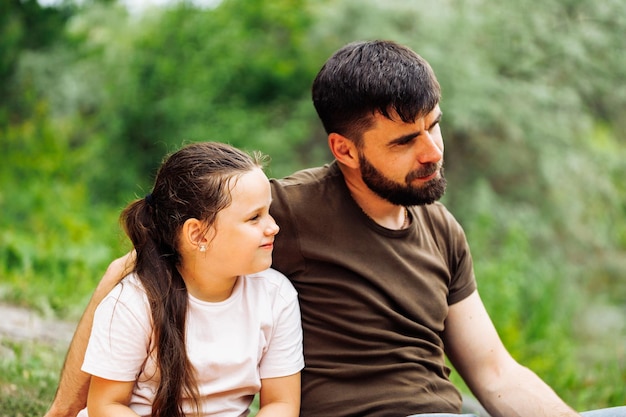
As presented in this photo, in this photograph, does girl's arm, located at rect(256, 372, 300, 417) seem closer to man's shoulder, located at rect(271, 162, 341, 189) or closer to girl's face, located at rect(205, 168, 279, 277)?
girl's face, located at rect(205, 168, 279, 277)

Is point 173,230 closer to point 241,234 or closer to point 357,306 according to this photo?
point 241,234

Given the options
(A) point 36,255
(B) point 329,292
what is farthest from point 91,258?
(B) point 329,292

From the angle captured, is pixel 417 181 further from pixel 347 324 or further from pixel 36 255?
pixel 36 255

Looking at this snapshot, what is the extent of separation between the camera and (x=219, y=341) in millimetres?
2016

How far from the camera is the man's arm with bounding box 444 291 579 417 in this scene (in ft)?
7.61

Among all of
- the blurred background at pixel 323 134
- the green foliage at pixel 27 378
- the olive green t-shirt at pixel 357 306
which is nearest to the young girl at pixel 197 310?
the olive green t-shirt at pixel 357 306

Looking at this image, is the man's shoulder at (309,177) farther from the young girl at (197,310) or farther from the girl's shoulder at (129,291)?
the girl's shoulder at (129,291)

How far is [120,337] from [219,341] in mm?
249

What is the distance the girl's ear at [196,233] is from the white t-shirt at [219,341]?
0.14 m

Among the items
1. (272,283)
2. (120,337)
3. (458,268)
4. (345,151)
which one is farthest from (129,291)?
(458,268)

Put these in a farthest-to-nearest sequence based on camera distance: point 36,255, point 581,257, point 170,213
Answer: point 581,257 → point 36,255 → point 170,213

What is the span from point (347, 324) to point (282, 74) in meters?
5.92

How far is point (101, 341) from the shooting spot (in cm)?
192

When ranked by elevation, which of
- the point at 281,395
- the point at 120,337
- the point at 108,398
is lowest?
the point at 281,395
